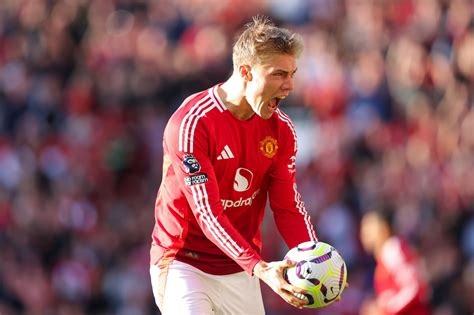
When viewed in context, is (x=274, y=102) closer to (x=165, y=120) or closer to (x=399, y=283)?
(x=399, y=283)

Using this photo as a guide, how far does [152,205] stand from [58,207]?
1290 millimetres

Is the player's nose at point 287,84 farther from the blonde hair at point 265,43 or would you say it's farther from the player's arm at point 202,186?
the player's arm at point 202,186

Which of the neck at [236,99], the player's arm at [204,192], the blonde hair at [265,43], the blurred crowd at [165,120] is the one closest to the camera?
the player's arm at [204,192]

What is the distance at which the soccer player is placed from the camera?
257 inches

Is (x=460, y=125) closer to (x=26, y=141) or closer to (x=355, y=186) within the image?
(x=355, y=186)

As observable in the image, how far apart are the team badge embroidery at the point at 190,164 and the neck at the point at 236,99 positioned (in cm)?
44

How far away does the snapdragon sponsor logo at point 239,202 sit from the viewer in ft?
22.8

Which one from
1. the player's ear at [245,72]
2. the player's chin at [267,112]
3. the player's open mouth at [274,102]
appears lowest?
the player's chin at [267,112]

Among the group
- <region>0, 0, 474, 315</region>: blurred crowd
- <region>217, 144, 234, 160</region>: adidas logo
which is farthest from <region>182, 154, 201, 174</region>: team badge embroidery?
<region>0, 0, 474, 315</region>: blurred crowd

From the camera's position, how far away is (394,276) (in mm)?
10859

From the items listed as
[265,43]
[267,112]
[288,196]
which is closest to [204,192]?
[267,112]

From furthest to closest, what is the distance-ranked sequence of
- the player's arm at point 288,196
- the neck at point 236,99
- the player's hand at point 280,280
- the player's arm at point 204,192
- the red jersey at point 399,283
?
the red jersey at point 399,283 → the player's arm at point 288,196 → the neck at point 236,99 → the player's arm at point 204,192 → the player's hand at point 280,280

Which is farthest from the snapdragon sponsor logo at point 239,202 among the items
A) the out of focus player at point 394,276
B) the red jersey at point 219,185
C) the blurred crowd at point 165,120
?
the blurred crowd at point 165,120

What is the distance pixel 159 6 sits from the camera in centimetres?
1562
